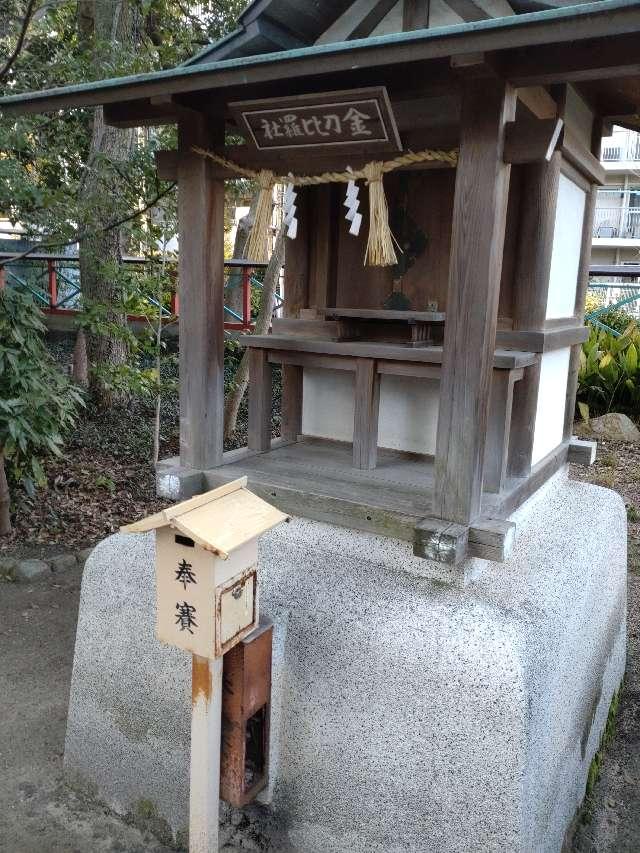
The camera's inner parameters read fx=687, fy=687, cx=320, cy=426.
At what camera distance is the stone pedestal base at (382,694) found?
242cm

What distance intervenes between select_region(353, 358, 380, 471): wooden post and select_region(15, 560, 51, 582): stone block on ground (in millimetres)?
3563

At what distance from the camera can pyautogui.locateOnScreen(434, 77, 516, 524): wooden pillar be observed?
238 centimetres

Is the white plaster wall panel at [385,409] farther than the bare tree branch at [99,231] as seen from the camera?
No

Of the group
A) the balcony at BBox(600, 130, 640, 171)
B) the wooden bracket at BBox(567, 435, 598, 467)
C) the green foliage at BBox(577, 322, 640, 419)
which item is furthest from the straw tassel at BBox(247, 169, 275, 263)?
the balcony at BBox(600, 130, 640, 171)

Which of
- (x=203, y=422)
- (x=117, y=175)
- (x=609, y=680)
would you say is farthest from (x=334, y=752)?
(x=117, y=175)

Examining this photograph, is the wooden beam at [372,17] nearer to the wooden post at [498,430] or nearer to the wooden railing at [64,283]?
the wooden post at [498,430]

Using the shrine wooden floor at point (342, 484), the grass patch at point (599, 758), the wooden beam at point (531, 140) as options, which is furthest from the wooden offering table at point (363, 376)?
the grass patch at point (599, 758)

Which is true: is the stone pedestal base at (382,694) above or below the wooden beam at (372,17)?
below

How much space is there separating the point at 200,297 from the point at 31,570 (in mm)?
3579

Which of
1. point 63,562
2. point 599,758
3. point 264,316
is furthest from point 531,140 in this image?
point 264,316

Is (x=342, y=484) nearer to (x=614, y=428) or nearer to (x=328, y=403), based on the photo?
(x=328, y=403)

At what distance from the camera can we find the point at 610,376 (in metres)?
9.15

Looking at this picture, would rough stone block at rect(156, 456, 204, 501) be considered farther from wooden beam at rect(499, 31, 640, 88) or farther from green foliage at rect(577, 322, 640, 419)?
green foliage at rect(577, 322, 640, 419)

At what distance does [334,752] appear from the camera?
2613 millimetres
